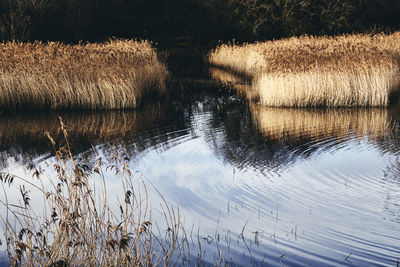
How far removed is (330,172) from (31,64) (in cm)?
864

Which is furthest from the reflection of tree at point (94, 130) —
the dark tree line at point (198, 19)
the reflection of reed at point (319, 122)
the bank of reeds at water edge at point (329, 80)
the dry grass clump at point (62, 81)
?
the dark tree line at point (198, 19)

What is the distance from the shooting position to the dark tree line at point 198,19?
26.7m

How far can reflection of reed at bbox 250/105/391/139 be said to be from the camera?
33.1 feet

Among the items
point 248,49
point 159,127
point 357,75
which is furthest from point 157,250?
point 248,49

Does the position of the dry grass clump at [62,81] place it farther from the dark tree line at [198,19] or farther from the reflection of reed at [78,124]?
the dark tree line at [198,19]

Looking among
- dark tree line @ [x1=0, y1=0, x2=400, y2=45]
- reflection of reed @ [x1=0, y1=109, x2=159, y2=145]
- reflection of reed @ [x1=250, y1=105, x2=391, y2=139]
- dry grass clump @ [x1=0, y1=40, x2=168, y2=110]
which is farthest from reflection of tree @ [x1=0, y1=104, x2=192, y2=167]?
dark tree line @ [x1=0, y1=0, x2=400, y2=45]

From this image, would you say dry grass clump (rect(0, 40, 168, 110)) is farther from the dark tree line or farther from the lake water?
the dark tree line

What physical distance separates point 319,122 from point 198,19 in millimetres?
20564

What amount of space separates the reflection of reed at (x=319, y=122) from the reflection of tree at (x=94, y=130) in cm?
181

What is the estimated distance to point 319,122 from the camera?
1124 cm

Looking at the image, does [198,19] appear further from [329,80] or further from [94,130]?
[94,130]

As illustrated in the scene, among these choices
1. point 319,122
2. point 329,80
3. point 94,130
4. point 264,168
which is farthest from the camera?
point 329,80

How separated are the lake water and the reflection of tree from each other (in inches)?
0.9

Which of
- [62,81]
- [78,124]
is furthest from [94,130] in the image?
[62,81]
